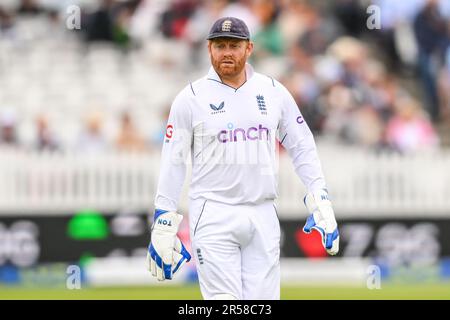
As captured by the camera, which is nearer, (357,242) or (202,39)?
(357,242)

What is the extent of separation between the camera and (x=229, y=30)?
24.2 ft

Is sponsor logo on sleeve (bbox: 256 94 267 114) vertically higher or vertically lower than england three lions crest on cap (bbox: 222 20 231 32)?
lower

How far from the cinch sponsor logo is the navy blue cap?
565mm

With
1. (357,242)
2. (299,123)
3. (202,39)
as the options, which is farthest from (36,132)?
(299,123)

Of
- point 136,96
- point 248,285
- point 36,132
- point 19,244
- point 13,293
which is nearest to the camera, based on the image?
point 248,285

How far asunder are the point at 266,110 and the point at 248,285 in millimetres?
1091

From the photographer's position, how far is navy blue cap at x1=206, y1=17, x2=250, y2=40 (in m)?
7.37

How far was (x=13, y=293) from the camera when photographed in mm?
14438

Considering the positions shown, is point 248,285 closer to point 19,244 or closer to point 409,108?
point 19,244

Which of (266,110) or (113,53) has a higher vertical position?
(113,53)
